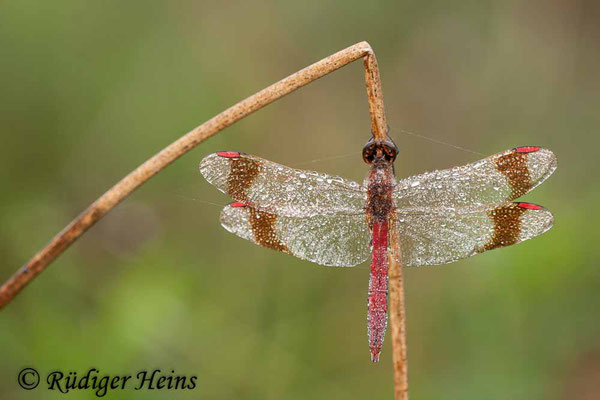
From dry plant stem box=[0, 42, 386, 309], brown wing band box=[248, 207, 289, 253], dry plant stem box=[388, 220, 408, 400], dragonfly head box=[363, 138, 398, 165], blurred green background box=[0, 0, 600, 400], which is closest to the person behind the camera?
dry plant stem box=[0, 42, 386, 309]

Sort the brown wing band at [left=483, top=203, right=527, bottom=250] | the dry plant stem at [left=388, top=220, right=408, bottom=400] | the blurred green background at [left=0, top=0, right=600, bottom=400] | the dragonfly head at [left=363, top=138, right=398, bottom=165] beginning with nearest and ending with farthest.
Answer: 1. the dry plant stem at [left=388, top=220, right=408, bottom=400]
2. the dragonfly head at [left=363, top=138, right=398, bottom=165]
3. the brown wing band at [left=483, top=203, right=527, bottom=250]
4. the blurred green background at [left=0, top=0, right=600, bottom=400]

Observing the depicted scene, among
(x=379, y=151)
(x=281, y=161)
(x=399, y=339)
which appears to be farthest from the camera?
(x=281, y=161)

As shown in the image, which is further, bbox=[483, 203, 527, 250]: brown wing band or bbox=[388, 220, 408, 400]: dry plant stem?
bbox=[483, 203, 527, 250]: brown wing band

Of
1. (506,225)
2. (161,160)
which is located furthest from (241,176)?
(506,225)

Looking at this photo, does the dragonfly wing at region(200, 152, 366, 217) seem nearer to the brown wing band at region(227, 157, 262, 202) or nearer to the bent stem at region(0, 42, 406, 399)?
the brown wing band at region(227, 157, 262, 202)

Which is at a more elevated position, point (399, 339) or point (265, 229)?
point (265, 229)

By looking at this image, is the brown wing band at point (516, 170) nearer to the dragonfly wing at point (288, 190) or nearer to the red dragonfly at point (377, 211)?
the red dragonfly at point (377, 211)

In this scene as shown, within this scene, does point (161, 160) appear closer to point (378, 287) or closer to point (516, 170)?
point (378, 287)

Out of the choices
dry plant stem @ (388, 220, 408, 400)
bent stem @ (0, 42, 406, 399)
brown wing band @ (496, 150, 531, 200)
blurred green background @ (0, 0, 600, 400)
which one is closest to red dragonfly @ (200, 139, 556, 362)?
brown wing band @ (496, 150, 531, 200)

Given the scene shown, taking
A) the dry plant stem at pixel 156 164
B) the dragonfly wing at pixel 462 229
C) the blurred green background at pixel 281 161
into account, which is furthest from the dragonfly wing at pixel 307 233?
the blurred green background at pixel 281 161
